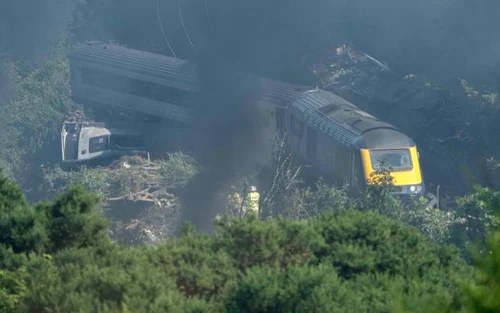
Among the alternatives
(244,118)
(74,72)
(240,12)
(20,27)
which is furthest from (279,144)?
(20,27)

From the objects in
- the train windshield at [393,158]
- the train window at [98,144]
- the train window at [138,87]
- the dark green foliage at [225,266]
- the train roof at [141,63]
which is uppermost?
the train roof at [141,63]

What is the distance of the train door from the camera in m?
15.1

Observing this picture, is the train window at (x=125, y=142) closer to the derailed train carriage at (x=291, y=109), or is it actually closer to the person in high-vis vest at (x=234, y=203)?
the derailed train carriage at (x=291, y=109)

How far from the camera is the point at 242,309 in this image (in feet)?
14.3

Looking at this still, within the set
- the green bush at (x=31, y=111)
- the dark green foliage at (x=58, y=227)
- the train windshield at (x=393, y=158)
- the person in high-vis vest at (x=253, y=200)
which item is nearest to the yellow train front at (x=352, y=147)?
the train windshield at (x=393, y=158)

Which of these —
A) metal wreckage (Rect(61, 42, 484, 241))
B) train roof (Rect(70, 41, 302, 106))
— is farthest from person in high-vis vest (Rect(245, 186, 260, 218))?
train roof (Rect(70, 41, 302, 106))

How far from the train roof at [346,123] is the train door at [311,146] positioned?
0.18 meters

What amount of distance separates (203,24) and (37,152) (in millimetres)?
8390

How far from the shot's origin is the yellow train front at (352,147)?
13.5 m

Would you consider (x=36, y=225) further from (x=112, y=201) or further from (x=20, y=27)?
(x=20, y=27)

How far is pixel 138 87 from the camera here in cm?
1970

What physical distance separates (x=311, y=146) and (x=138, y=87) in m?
6.00

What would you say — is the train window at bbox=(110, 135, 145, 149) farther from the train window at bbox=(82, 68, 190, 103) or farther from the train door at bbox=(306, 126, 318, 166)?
the train door at bbox=(306, 126, 318, 166)

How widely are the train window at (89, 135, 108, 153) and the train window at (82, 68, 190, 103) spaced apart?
2.46 m
